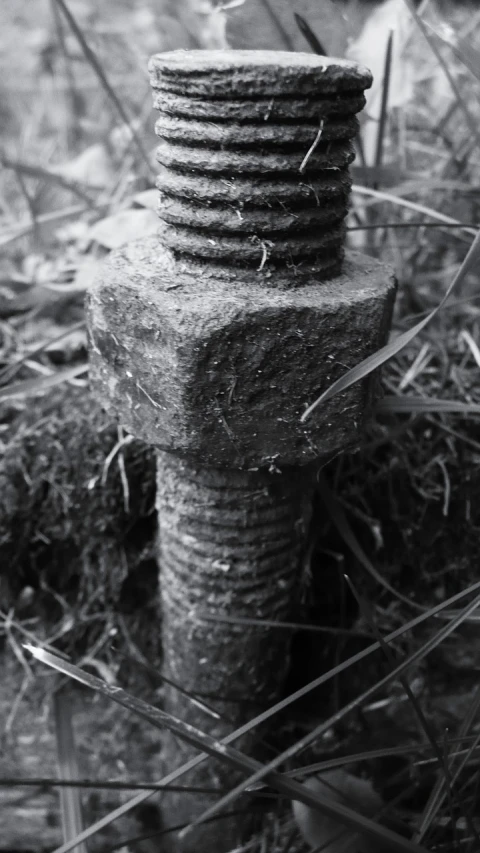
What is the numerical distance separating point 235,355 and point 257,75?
219 mm

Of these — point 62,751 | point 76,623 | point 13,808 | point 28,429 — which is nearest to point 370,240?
point 28,429

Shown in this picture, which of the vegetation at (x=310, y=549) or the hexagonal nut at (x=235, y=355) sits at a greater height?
the hexagonal nut at (x=235, y=355)

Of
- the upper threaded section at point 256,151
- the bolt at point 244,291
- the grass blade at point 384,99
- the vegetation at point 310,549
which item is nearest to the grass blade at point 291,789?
the bolt at point 244,291

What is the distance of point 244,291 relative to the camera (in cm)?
65

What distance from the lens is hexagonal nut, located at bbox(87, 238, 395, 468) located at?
64cm

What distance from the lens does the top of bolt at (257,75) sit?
1.92 ft

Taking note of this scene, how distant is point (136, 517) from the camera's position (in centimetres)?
99

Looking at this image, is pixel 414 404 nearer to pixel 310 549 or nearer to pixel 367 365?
pixel 367 365

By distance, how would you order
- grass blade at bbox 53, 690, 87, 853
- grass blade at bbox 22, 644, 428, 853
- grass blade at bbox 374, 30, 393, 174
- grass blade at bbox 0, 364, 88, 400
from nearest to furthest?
grass blade at bbox 22, 644, 428, 853
grass blade at bbox 53, 690, 87, 853
grass blade at bbox 0, 364, 88, 400
grass blade at bbox 374, 30, 393, 174

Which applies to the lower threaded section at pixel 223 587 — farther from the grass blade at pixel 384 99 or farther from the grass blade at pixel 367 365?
the grass blade at pixel 384 99

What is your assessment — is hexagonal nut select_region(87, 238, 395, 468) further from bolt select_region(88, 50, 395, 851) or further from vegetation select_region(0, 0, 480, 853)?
vegetation select_region(0, 0, 480, 853)

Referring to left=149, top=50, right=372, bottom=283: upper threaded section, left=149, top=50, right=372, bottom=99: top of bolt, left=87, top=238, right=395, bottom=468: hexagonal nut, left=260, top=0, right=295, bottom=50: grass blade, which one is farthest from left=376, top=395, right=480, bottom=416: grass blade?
left=260, top=0, right=295, bottom=50: grass blade

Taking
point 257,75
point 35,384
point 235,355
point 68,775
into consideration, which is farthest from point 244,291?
point 68,775

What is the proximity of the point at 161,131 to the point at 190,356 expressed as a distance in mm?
199
